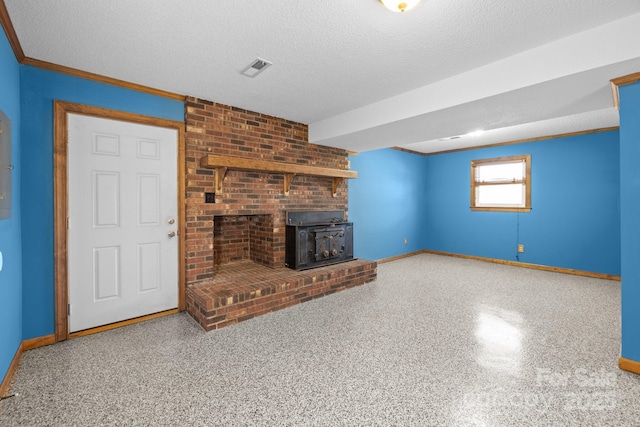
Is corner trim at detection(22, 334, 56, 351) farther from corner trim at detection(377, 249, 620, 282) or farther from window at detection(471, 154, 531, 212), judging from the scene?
window at detection(471, 154, 531, 212)

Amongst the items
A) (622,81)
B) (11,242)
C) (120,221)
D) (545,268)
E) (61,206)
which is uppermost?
(622,81)

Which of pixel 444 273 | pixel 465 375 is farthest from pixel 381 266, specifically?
pixel 465 375

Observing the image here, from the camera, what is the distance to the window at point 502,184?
5.14 m

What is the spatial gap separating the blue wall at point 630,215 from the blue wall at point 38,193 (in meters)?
4.22

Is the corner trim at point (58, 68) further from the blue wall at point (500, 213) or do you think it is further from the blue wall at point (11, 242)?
the blue wall at point (500, 213)

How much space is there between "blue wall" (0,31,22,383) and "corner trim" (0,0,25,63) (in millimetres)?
50

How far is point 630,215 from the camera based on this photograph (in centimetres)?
199

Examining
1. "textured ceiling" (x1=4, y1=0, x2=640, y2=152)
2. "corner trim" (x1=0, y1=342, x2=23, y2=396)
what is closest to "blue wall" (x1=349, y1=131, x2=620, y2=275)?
"textured ceiling" (x1=4, y1=0, x2=640, y2=152)

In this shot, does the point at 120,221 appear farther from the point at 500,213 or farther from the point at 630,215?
the point at 500,213

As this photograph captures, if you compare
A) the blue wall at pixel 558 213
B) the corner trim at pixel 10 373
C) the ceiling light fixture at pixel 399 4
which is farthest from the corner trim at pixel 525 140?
the corner trim at pixel 10 373

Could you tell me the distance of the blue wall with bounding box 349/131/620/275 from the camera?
4418 mm

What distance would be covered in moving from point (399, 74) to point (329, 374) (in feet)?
7.94

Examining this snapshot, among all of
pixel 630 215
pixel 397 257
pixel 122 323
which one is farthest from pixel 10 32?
pixel 397 257

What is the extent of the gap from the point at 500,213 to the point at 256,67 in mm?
5101
